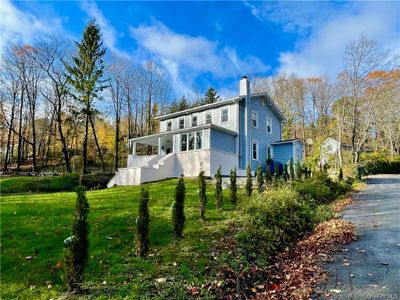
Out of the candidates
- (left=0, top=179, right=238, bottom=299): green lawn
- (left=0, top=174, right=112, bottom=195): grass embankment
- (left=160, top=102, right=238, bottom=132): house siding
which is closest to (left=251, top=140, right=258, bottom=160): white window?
(left=160, top=102, right=238, bottom=132): house siding

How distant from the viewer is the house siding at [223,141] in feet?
64.0

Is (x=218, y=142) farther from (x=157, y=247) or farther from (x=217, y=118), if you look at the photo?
(x=157, y=247)

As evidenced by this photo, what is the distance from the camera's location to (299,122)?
40344 millimetres

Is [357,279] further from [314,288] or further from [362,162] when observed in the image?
[362,162]

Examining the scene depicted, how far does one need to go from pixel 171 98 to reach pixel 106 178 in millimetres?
18891

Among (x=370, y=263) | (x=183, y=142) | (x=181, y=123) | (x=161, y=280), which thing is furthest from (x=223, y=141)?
(x=161, y=280)

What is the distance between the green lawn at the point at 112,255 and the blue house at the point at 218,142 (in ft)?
32.0

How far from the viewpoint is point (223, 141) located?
2036cm

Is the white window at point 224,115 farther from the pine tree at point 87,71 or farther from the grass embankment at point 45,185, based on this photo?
the pine tree at point 87,71

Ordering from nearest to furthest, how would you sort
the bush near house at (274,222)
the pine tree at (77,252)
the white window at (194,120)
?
the pine tree at (77,252) → the bush near house at (274,222) → the white window at (194,120)

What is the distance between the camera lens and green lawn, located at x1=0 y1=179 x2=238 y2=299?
423 cm

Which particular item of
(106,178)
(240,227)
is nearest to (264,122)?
(106,178)

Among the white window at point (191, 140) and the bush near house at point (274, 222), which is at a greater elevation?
the white window at point (191, 140)

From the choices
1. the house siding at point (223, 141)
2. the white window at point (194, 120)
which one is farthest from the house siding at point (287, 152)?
the white window at point (194, 120)
